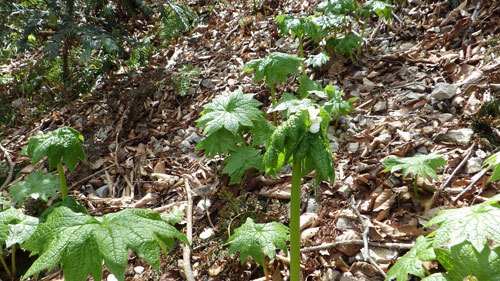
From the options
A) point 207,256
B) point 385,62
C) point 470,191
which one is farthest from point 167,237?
point 385,62

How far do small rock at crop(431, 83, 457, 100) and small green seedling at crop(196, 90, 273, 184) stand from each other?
1.39m

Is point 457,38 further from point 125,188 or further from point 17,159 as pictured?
point 17,159

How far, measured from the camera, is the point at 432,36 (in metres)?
3.69

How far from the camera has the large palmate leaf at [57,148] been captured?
211 centimetres

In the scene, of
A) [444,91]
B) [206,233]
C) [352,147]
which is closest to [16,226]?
[206,233]

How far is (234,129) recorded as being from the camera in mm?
2430

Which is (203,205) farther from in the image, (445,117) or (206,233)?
(445,117)

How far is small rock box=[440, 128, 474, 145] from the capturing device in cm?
248

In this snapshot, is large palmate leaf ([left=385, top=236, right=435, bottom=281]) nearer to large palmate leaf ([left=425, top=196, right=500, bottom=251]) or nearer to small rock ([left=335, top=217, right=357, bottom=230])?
large palmate leaf ([left=425, top=196, right=500, bottom=251])

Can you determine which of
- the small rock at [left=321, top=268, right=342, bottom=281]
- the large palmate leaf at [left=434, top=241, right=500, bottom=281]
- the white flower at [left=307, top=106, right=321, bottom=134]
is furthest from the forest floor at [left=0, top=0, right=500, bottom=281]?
the white flower at [left=307, top=106, right=321, bottom=134]

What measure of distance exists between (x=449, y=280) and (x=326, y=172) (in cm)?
55

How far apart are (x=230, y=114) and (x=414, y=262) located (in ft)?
4.92

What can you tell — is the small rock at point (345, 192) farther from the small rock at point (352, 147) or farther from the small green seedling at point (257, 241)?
the small green seedling at point (257, 241)

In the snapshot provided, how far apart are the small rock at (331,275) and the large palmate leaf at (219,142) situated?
42.0 inches
